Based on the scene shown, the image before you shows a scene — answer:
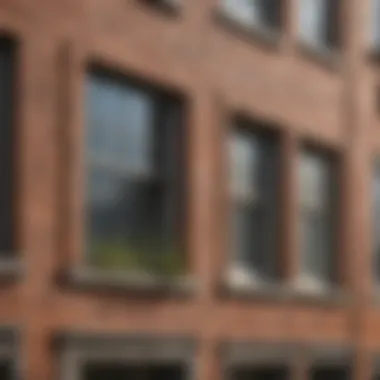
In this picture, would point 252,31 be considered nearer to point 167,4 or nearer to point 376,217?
Answer: point 167,4

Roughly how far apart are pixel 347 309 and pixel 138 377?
5189mm

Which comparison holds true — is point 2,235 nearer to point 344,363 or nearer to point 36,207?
point 36,207

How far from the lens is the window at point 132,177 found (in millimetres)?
14750

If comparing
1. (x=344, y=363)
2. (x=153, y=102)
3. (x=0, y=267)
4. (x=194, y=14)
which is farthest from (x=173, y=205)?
(x=344, y=363)

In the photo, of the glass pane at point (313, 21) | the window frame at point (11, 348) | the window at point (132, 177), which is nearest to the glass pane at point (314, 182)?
the glass pane at point (313, 21)

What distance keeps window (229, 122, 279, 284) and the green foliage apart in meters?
1.51

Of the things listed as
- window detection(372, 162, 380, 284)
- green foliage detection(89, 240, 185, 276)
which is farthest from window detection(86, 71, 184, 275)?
window detection(372, 162, 380, 284)

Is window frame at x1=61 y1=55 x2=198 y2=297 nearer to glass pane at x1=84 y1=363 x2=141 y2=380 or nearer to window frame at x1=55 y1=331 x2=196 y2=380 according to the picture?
window frame at x1=55 y1=331 x2=196 y2=380

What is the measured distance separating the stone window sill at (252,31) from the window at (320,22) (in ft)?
4.14

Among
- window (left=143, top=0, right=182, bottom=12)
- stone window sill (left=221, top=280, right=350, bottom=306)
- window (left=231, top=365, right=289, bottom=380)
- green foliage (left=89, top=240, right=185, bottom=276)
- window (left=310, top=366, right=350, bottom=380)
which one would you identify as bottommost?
window (left=310, top=366, right=350, bottom=380)

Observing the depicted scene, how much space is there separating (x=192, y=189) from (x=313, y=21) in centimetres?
464

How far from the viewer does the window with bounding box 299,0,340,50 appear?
19469 mm

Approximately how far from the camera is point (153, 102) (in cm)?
1585

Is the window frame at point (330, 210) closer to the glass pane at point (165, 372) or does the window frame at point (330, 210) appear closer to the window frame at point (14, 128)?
Result: the glass pane at point (165, 372)
